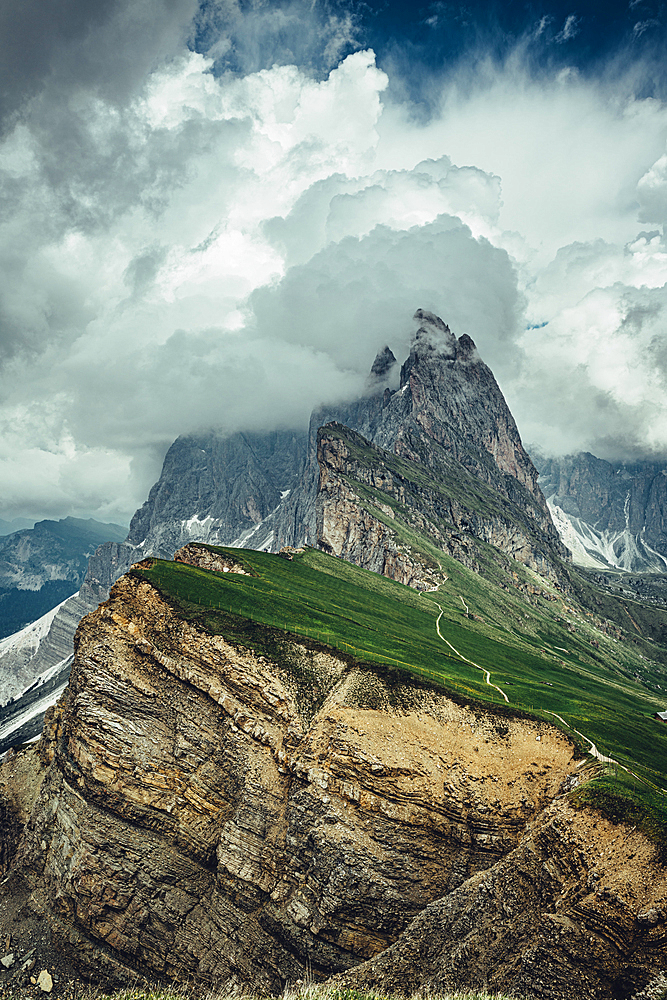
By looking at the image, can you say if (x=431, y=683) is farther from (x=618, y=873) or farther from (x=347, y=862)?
(x=618, y=873)

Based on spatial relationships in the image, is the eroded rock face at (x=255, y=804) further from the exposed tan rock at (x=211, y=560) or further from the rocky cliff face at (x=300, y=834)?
the exposed tan rock at (x=211, y=560)

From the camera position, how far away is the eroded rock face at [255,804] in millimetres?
43062

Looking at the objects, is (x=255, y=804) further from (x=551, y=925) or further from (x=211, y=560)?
(x=211, y=560)

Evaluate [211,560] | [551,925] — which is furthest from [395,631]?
[551,925]

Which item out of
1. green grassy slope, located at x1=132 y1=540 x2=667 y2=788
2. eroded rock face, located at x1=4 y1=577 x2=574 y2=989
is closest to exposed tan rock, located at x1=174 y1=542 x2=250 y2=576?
green grassy slope, located at x1=132 y1=540 x2=667 y2=788

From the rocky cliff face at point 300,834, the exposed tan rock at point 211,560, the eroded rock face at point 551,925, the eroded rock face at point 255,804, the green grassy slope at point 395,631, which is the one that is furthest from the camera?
the exposed tan rock at point 211,560

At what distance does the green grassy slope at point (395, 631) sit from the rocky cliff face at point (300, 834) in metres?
5.22

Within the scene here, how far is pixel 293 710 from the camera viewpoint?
Answer: 168 feet

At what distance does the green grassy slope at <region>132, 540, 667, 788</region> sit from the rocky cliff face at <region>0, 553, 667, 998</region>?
5217 mm

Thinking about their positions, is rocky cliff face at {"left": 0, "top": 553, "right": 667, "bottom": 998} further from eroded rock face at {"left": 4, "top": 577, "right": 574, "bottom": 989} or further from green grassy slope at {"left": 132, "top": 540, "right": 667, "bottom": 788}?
green grassy slope at {"left": 132, "top": 540, "right": 667, "bottom": 788}

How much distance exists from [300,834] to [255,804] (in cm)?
544

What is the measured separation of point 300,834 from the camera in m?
45.3

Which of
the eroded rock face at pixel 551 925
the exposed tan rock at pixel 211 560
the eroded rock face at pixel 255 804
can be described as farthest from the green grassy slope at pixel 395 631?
the eroded rock face at pixel 551 925

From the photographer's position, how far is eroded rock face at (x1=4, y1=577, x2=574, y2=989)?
43.1 meters
